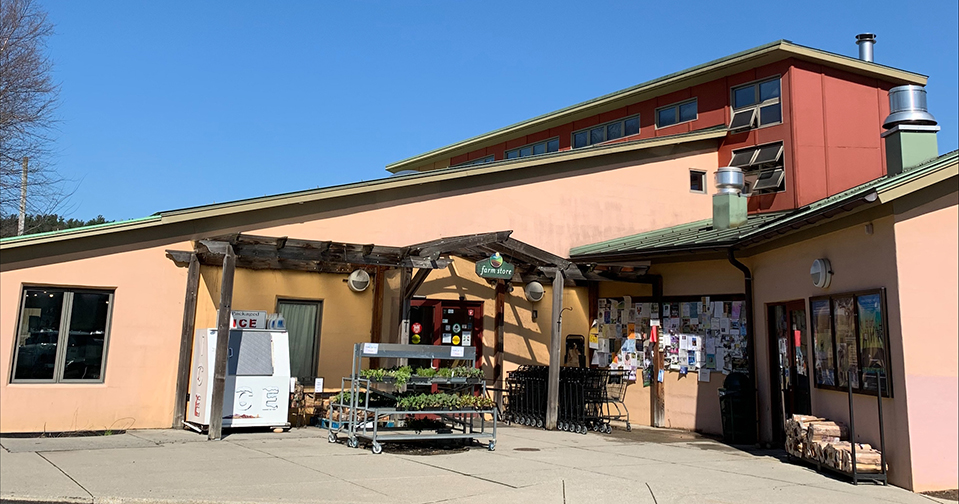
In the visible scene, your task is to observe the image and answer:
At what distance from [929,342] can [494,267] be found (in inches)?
261

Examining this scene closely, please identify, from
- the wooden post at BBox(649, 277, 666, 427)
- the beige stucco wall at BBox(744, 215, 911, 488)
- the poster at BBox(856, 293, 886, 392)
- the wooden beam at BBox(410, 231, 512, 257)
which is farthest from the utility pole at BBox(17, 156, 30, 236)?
the poster at BBox(856, 293, 886, 392)

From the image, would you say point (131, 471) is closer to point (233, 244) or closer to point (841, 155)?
point (233, 244)

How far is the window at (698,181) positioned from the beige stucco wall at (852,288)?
4956mm

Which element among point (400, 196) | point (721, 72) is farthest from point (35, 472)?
point (721, 72)

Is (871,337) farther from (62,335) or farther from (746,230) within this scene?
(62,335)

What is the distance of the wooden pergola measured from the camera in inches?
442

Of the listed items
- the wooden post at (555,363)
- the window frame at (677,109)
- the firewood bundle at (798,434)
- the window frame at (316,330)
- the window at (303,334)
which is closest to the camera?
the firewood bundle at (798,434)

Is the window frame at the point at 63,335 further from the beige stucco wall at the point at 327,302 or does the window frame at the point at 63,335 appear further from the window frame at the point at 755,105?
the window frame at the point at 755,105

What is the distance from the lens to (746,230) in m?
12.8

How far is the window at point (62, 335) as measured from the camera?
443 inches

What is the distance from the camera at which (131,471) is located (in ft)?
26.9

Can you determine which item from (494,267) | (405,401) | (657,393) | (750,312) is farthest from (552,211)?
(405,401)

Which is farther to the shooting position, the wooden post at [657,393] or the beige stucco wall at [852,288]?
the wooden post at [657,393]

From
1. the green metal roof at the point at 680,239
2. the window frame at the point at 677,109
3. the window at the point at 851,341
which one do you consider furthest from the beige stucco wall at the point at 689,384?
the window frame at the point at 677,109
